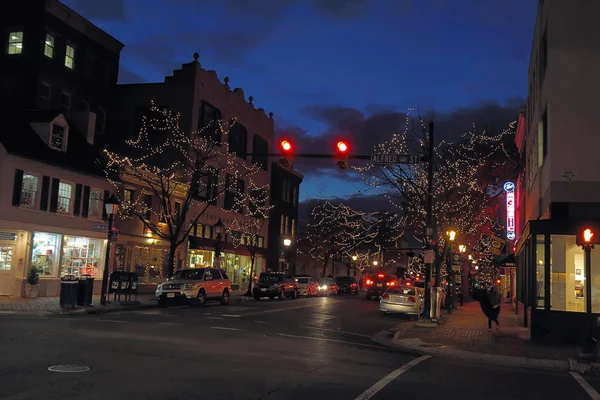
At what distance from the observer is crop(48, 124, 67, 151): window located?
27.8 m

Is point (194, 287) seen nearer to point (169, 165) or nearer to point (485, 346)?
point (169, 165)

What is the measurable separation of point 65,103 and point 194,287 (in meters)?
13.8

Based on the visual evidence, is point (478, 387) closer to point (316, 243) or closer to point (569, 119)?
point (569, 119)

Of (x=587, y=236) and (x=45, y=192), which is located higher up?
(x=45, y=192)

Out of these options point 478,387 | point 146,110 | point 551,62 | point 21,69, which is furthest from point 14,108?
point 478,387

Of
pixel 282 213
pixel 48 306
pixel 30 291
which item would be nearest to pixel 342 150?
pixel 48 306

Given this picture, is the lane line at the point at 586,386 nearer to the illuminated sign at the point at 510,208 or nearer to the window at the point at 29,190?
the illuminated sign at the point at 510,208

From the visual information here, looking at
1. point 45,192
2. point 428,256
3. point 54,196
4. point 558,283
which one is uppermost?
point 45,192

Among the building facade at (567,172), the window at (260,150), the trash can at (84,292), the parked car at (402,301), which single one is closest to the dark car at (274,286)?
the parked car at (402,301)

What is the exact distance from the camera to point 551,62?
16.7 metres

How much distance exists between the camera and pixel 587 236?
563 inches

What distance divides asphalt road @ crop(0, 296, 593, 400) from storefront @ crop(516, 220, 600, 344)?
5199mm

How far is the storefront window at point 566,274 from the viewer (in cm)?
1739

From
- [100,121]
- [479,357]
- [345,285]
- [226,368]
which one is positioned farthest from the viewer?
[345,285]
